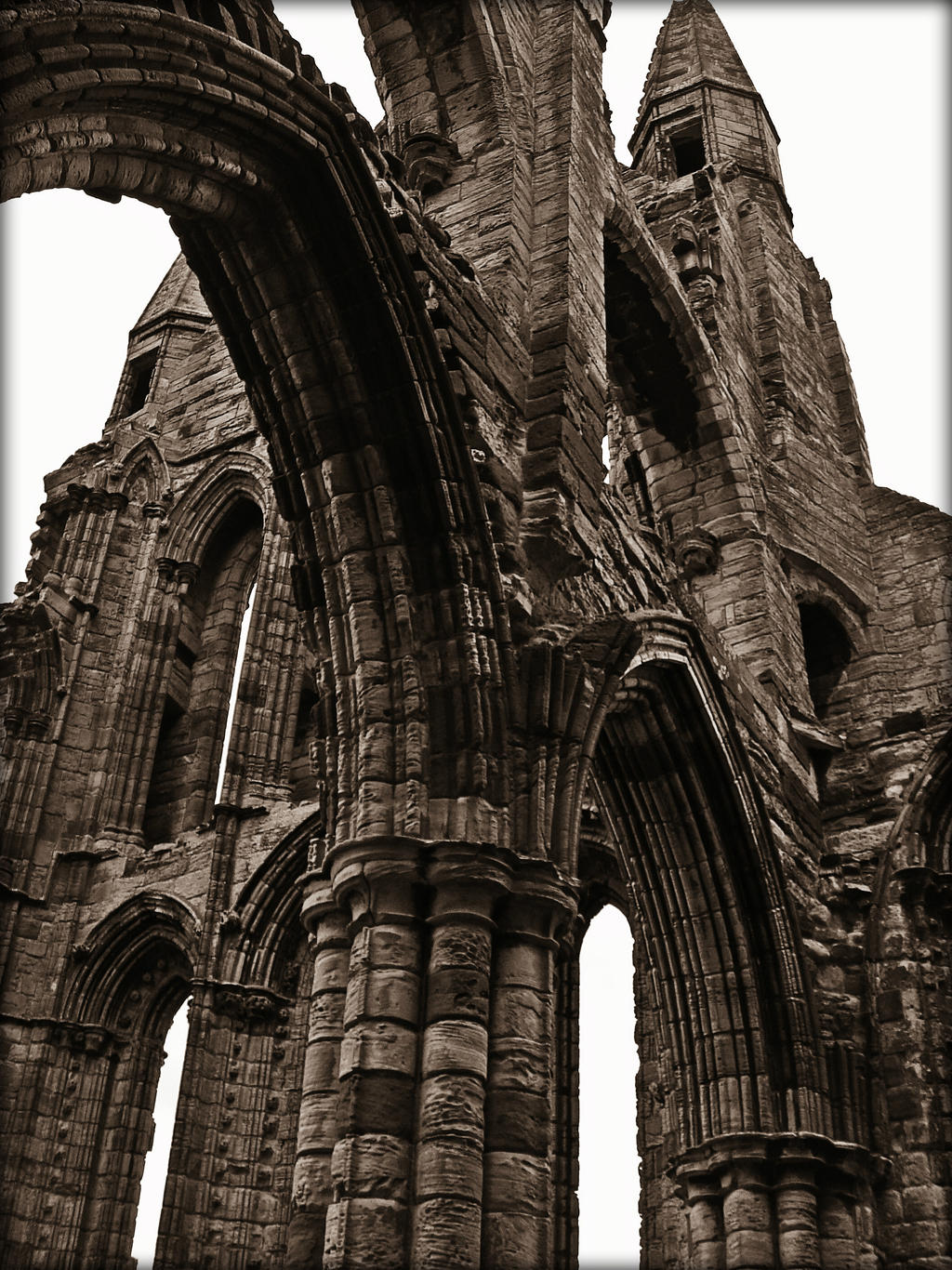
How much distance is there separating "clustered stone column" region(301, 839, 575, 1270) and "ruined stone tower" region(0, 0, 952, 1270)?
0.02m

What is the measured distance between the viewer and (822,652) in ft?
34.0

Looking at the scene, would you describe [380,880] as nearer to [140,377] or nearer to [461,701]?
[461,701]

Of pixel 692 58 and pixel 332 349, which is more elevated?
pixel 692 58

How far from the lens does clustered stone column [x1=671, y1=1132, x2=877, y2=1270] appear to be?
7.10 m

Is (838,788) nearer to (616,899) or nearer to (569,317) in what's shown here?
(616,899)

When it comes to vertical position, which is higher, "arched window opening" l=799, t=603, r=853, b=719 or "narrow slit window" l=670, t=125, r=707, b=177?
"narrow slit window" l=670, t=125, r=707, b=177

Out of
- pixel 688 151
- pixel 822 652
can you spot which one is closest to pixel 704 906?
pixel 822 652

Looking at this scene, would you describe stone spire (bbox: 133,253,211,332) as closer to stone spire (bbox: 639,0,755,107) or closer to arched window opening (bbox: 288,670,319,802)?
stone spire (bbox: 639,0,755,107)

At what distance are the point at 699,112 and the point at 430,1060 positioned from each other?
12404 mm

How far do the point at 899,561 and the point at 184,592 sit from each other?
21.9ft

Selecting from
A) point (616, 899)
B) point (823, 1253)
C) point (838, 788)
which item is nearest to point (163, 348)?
point (616, 899)

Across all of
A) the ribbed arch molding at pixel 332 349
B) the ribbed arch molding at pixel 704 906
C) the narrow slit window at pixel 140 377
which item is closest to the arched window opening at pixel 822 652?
the ribbed arch molding at pixel 704 906

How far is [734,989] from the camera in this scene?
780cm

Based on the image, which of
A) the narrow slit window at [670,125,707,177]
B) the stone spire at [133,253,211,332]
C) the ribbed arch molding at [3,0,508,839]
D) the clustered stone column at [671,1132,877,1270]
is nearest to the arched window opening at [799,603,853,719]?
the clustered stone column at [671,1132,877,1270]
